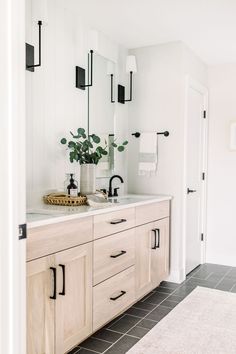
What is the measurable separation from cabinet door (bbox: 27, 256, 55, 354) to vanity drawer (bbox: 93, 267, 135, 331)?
0.44 metres

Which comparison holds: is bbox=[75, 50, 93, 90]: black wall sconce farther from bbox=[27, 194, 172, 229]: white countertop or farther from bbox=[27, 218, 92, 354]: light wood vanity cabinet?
bbox=[27, 218, 92, 354]: light wood vanity cabinet

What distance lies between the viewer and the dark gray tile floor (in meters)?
2.31

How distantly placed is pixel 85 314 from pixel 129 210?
0.83 meters

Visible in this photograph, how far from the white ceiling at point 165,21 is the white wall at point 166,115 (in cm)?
15

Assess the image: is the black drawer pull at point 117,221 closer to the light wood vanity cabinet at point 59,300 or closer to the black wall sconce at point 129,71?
the light wood vanity cabinet at point 59,300

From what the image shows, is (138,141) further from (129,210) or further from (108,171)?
(129,210)

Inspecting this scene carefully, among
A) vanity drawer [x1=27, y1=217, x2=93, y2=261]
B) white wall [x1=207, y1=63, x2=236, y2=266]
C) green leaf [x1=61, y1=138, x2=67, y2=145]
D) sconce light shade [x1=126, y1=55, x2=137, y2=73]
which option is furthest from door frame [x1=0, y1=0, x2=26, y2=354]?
white wall [x1=207, y1=63, x2=236, y2=266]

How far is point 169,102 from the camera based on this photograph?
141 inches

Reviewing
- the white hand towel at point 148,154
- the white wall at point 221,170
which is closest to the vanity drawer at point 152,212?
the white hand towel at point 148,154

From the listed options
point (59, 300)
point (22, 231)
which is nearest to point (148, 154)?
point (59, 300)

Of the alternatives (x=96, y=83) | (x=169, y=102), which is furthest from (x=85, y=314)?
(x=169, y=102)

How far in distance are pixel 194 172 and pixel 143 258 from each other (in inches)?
55.8

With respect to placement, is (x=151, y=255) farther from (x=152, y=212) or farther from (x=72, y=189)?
(x=72, y=189)

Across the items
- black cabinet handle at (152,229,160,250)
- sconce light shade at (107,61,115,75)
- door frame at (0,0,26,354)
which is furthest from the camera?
sconce light shade at (107,61,115,75)
